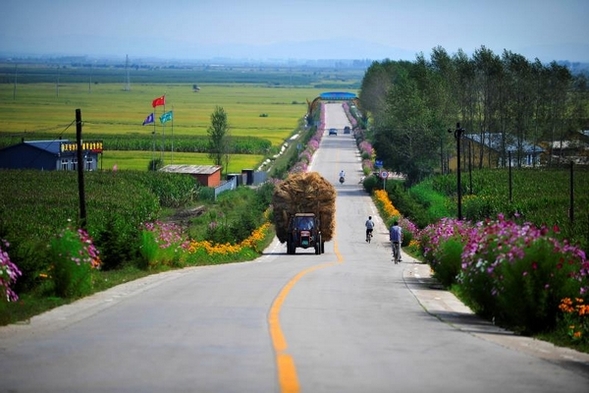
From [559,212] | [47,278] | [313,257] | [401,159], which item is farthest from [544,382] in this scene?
[401,159]

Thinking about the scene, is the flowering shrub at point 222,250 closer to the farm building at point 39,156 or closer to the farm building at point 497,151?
the farm building at point 39,156

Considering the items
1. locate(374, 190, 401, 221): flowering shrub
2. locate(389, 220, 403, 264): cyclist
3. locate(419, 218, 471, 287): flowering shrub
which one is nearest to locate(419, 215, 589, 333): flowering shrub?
locate(419, 218, 471, 287): flowering shrub

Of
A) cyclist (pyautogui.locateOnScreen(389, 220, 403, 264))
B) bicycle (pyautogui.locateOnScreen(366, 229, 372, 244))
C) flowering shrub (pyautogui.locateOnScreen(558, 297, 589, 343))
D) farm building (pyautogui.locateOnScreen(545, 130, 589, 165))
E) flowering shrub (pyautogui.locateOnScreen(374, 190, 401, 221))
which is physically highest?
flowering shrub (pyautogui.locateOnScreen(558, 297, 589, 343))

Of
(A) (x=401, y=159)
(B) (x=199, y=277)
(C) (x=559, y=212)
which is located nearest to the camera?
(B) (x=199, y=277)

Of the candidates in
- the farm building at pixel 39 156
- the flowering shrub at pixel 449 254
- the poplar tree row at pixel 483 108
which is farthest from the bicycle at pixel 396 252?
the farm building at pixel 39 156

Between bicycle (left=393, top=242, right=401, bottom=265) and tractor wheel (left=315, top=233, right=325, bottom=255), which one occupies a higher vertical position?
bicycle (left=393, top=242, right=401, bottom=265)

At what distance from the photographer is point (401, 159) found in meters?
93.9

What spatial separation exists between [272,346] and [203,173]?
74.4 m

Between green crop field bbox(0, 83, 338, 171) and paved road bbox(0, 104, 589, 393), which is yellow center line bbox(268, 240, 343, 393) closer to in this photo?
paved road bbox(0, 104, 589, 393)

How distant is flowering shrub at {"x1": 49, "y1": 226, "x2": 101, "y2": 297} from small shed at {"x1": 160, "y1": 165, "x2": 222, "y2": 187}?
211ft

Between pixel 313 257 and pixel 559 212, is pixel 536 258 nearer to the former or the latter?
pixel 313 257

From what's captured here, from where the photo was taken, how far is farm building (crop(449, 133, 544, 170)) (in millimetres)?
97500

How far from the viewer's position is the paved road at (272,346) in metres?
10.6

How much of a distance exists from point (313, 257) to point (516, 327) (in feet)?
84.4
